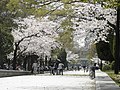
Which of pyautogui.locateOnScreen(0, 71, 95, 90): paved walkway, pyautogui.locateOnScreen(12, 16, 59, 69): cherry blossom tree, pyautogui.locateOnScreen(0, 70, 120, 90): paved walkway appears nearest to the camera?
pyautogui.locateOnScreen(0, 70, 120, 90): paved walkway

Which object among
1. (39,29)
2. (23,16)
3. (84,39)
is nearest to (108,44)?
(84,39)

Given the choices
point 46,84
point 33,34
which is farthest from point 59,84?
point 33,34

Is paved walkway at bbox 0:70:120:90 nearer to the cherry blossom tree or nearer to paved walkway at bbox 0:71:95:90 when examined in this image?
paved walkway at bbox 0:71:95:90

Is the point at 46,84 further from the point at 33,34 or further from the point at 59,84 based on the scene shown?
the point at 33,34

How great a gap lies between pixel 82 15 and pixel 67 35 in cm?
282

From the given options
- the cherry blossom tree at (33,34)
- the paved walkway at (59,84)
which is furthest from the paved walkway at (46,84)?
the cherry blossom tree at (33,34)

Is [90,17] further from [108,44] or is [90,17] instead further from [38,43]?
[38,43]

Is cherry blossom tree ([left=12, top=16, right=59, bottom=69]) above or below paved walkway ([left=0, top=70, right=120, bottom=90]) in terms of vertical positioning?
above

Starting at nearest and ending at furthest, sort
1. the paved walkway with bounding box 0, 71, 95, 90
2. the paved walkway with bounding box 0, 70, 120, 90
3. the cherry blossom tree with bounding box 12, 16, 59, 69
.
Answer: the paved walkway with bounding box 0, 70, 120, 90, the paved walkway with bounding box 0, 71, 95, 90, the cherry blossom tree with bounding box 12, 16, 59, 69

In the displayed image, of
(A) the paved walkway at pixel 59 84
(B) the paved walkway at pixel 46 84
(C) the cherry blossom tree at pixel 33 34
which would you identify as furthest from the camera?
(C) the cherry blossom tree at pixel 33 34

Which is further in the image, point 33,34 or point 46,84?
point 33,34

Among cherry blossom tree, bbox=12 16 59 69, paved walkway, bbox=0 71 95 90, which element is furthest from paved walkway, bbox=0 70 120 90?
cherry blossom tree, bbox=12 16 59 69

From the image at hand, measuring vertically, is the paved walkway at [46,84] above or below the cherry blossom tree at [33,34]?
below

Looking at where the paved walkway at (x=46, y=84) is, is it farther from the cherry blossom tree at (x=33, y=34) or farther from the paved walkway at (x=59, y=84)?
the cherry blossom tree at (x=33, y=34)
